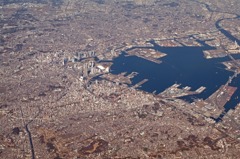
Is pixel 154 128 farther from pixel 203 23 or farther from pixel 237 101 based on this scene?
pixel 203 23

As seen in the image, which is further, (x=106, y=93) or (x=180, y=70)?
(x=180, y=70)

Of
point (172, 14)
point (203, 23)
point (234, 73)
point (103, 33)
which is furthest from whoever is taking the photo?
point (172, 14)

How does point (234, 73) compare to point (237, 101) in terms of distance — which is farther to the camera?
point (234, 73)

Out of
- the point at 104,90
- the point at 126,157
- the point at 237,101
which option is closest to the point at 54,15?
the point at 104,90

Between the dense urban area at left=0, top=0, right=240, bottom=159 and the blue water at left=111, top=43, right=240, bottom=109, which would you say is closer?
the dense urban area at left=0, top=0, right=240, bottom=159

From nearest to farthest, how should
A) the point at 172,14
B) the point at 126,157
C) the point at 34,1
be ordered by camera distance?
the point at 126,157 → the point at 172,14 → the point at 34,1
